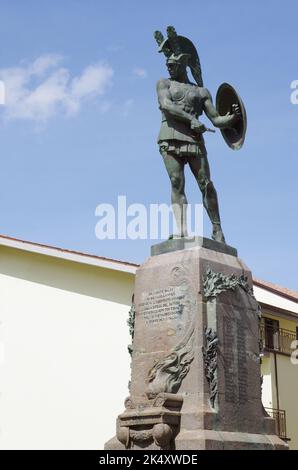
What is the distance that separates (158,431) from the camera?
981 centimetres

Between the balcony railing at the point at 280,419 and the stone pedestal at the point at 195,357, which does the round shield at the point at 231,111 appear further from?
the balcony railing at the point at 280,419

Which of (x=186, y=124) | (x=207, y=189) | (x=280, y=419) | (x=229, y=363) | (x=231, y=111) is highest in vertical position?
(x=231, y=111)

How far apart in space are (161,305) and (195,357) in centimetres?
102

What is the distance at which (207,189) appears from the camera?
11.9 m

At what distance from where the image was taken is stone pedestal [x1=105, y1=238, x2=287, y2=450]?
10000 mm

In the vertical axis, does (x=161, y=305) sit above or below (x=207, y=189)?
below

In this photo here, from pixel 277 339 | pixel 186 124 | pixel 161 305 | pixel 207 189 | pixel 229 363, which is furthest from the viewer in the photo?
pixel 277 339

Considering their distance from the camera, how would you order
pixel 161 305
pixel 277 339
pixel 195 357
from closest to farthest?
pixel 195 357 < pixel 161 305 < pixel 277 339

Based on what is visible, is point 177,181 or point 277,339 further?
point 277,339

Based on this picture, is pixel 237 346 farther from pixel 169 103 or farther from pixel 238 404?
pixel 169 103

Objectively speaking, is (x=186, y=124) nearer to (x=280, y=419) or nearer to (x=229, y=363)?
(x=229, y=363)

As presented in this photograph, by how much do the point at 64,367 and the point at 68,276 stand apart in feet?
7.93

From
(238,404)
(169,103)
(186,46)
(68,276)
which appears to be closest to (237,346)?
(238,404)

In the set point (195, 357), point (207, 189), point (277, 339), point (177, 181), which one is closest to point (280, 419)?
point (277, 339)
